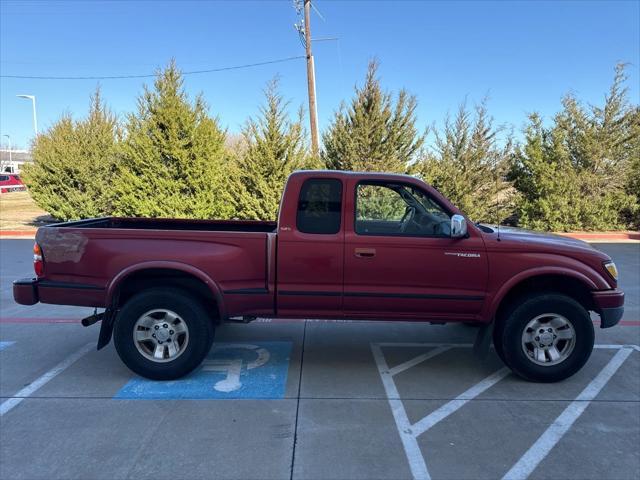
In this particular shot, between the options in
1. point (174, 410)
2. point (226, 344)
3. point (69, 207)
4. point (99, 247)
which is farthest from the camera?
point (69, 207)

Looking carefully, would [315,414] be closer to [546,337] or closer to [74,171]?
[546,337]

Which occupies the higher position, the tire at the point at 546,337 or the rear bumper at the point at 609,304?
the rear bumper at the point at 609,304

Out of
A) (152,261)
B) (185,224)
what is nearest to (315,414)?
(152,261)

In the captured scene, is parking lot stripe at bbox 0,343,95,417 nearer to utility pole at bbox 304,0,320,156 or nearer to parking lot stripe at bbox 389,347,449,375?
parking lot stripe at bbox 389,347,449,375

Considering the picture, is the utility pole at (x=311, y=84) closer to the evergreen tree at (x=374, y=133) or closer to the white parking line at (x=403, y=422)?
the evergreen tree at (x=374, y=133)

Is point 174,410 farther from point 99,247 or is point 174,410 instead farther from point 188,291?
point 99,247

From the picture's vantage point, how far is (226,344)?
527 centimetres

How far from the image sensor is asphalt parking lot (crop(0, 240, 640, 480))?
3.00 m

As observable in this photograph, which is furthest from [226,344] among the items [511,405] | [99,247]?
[511,405]

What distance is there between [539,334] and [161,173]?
1252 centimetres

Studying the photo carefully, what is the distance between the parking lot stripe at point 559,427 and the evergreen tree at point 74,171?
51.4 feet

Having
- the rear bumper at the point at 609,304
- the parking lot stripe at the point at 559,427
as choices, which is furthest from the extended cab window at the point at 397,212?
the parking lot stripe at the point at 559,427

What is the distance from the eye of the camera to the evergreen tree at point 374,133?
1429 centimetres

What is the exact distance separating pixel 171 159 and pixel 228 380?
37.4 ft
